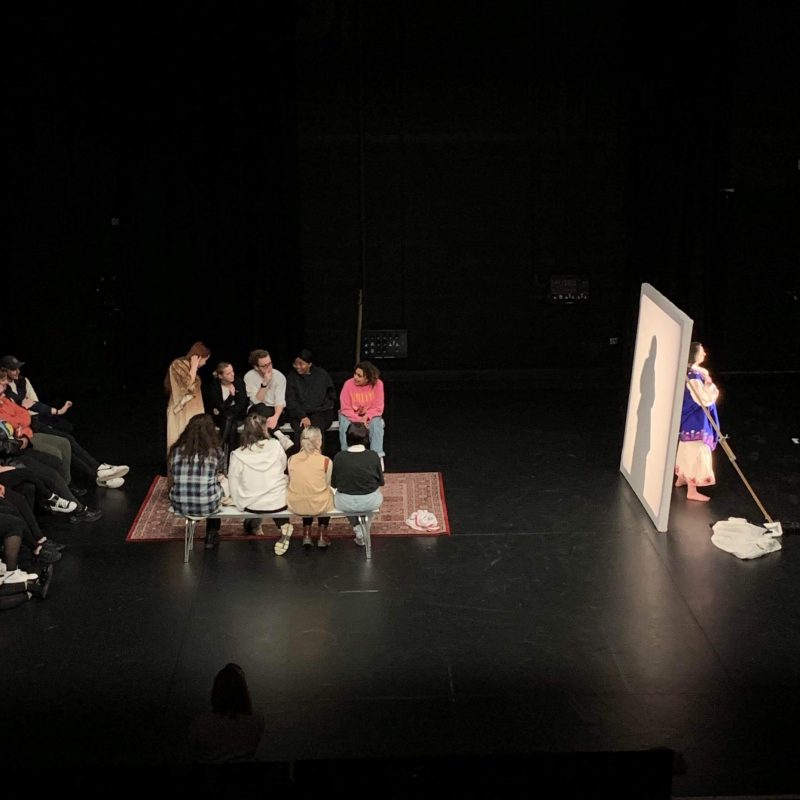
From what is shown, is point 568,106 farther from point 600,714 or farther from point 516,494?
point 600,714

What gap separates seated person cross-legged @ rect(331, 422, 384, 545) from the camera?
7.30 meters

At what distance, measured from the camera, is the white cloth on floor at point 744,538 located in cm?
748

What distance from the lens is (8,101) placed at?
10008 mm

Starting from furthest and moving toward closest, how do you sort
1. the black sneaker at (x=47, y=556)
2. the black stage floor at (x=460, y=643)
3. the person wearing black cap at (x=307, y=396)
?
1. the person wearing black cap at (x=307, y=396)
2. the black sneaker at (x=47, y=556)
3. the black stage floor at (x=460, y=643)

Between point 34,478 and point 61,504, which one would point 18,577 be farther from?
point 61,504

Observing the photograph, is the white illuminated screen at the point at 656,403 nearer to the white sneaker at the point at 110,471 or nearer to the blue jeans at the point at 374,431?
the blue jeans at the point at 374,431

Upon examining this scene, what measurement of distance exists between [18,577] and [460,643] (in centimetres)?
252

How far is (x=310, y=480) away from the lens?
7316mm

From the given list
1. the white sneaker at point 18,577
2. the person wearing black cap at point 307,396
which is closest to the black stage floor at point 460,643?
the white sneaker at point 18,577

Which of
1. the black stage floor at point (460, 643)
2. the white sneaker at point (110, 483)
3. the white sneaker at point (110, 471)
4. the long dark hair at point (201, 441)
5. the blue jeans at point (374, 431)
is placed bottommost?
the black stage floor at point (460, 643)

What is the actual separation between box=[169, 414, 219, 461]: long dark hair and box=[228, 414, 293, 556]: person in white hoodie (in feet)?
0.44

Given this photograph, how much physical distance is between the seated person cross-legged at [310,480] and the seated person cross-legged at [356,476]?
64 millimetres

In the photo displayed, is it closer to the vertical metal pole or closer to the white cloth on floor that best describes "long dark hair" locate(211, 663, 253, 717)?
the white cloth on floor

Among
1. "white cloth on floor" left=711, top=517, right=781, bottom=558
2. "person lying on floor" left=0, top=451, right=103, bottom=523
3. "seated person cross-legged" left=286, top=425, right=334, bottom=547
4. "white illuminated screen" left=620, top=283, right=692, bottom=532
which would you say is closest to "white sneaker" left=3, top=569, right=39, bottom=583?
"person lying on floor" left=0, top=451, right=103, bottom=523
